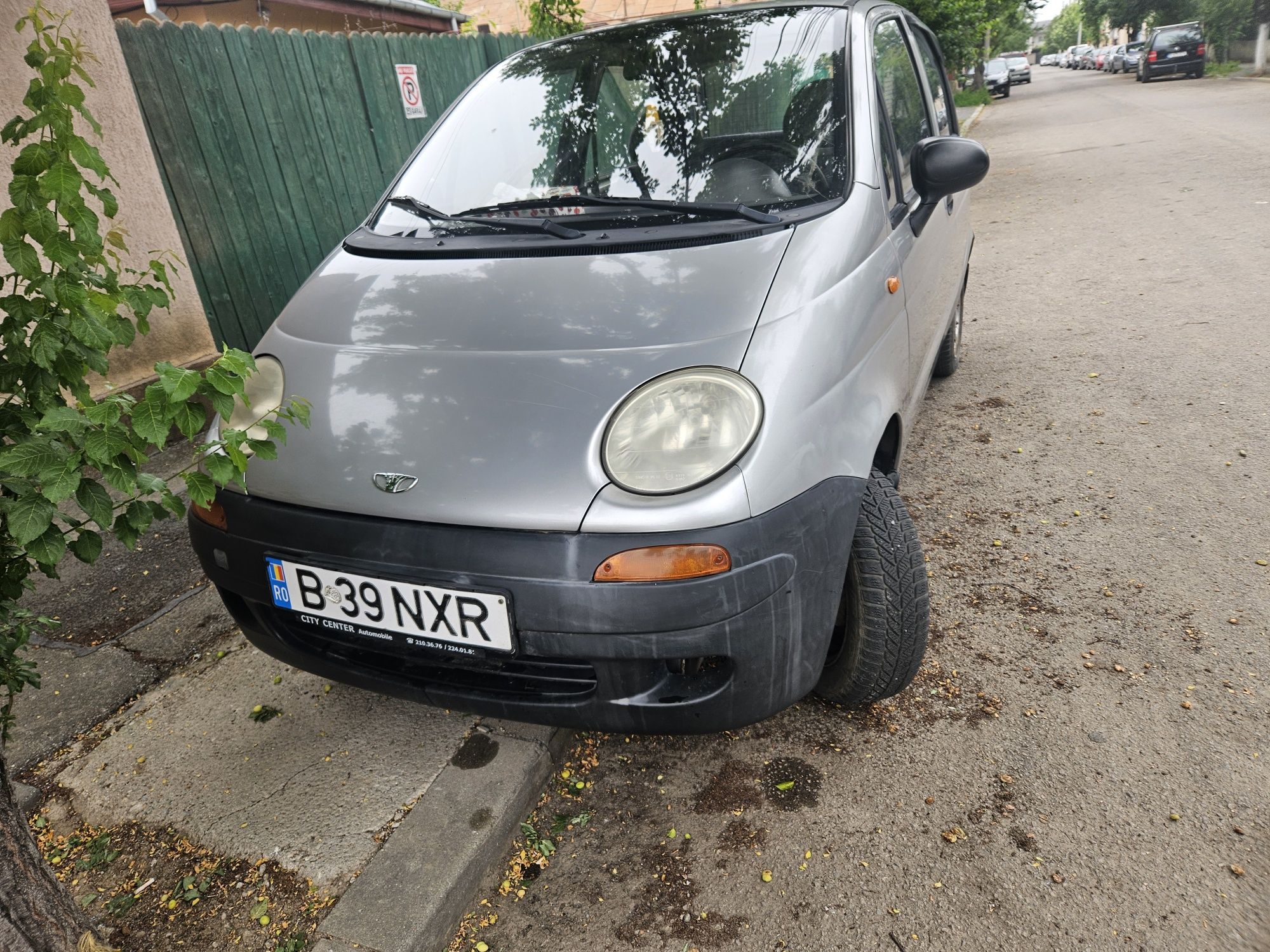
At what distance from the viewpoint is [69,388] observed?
57.9 inches

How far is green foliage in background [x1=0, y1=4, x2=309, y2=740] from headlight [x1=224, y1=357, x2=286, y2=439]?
1.63 ft

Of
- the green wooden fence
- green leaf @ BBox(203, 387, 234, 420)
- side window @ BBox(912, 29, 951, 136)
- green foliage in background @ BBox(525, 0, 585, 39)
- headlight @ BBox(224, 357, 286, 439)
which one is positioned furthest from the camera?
green foliage in background @ BBox(525, 0, 585, 39)

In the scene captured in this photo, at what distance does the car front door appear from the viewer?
2590mm

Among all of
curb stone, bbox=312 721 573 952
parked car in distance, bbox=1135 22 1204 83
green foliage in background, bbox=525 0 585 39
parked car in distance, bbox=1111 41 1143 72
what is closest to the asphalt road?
curb stone, bbox=312 721 573 952

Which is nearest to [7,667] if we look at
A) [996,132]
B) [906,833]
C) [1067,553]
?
[906,833]

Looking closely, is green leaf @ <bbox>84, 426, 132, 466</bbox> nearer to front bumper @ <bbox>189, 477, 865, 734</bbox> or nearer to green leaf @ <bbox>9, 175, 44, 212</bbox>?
green leaf @ <bbox>9, 175, 44, 212</bbox>

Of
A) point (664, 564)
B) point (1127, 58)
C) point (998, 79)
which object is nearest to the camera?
point (664, 564)

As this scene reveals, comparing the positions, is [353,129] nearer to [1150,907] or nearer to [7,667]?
[7,667]

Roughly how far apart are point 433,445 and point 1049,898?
1512mm

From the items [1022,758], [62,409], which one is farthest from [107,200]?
[1022,758]

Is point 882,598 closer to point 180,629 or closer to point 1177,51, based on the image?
point 180,629

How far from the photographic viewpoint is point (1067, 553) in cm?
292

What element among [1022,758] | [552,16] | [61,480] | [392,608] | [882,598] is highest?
[552,16]

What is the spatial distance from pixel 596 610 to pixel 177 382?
30.6 inches
